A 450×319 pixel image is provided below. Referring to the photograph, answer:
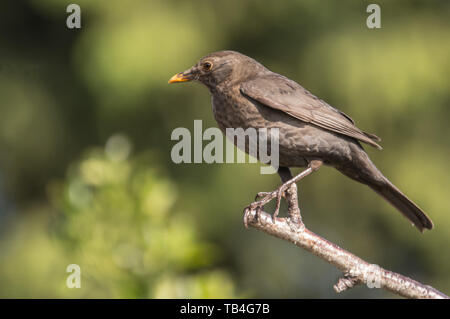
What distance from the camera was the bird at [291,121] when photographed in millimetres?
2740

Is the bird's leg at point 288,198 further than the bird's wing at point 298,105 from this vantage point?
No

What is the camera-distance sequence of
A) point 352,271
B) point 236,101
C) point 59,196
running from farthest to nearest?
point 236,101 < point 59,196 < point 352,271

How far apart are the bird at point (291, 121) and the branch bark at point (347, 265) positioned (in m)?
0.27

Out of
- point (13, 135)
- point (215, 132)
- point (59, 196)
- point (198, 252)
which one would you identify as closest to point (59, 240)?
point (59, 196)

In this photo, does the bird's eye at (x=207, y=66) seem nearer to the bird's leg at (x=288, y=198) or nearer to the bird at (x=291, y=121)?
the bird at (x=291, y=121)

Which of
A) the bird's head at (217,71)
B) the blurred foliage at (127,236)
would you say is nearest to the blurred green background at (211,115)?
the bird's head at (217,71)

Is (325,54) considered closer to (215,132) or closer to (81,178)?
(215,132)

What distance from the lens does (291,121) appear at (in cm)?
282

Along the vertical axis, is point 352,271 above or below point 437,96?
below

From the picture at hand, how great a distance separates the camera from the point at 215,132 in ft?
17.4

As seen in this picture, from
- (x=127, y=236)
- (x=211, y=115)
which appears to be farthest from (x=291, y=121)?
(x=211, y=115)

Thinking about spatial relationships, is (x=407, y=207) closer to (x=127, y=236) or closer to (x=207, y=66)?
(x=207, y=66)

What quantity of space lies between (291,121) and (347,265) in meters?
0.81

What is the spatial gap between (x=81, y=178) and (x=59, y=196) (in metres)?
0.12
